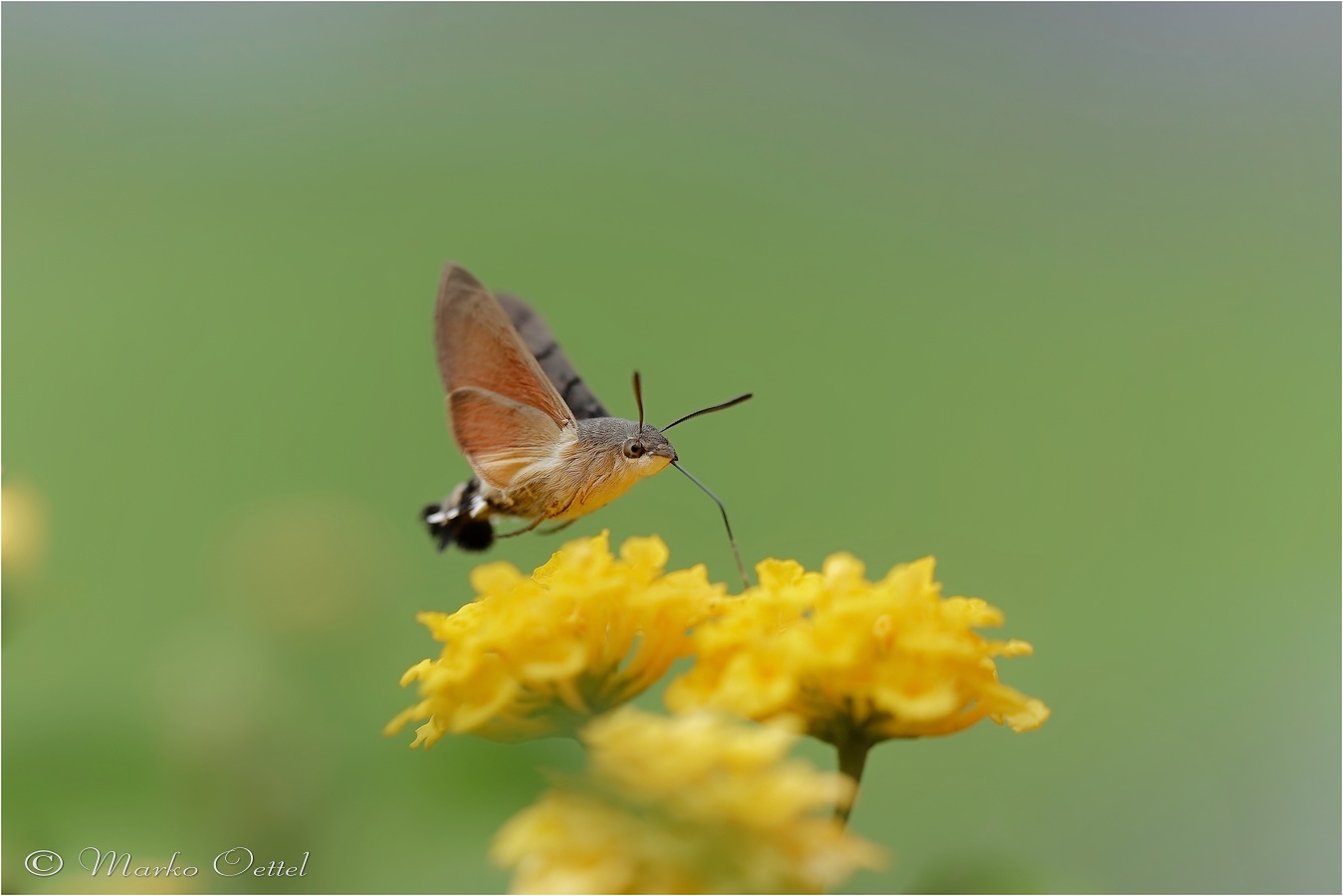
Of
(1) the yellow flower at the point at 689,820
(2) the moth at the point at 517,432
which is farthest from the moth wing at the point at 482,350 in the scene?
(1) the yellow flower at the point at 689,820

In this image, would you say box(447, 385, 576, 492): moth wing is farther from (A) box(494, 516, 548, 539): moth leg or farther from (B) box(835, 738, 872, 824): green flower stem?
(B) box(835, 738, 872, 824): green flower stem

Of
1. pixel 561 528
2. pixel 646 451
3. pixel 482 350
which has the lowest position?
pixel 561 528

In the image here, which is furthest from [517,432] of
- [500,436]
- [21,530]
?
[21,530]

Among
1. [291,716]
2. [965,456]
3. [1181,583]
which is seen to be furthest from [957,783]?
[291,716]

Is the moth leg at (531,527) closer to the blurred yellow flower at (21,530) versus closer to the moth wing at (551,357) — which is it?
the moth wing at (551,357)

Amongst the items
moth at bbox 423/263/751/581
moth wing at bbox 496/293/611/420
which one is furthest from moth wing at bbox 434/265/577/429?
moth wing at bbox 496/293/611/420

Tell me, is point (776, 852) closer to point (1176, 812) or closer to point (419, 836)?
point (419, 836)

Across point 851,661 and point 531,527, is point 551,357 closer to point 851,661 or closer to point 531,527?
point 531,527
